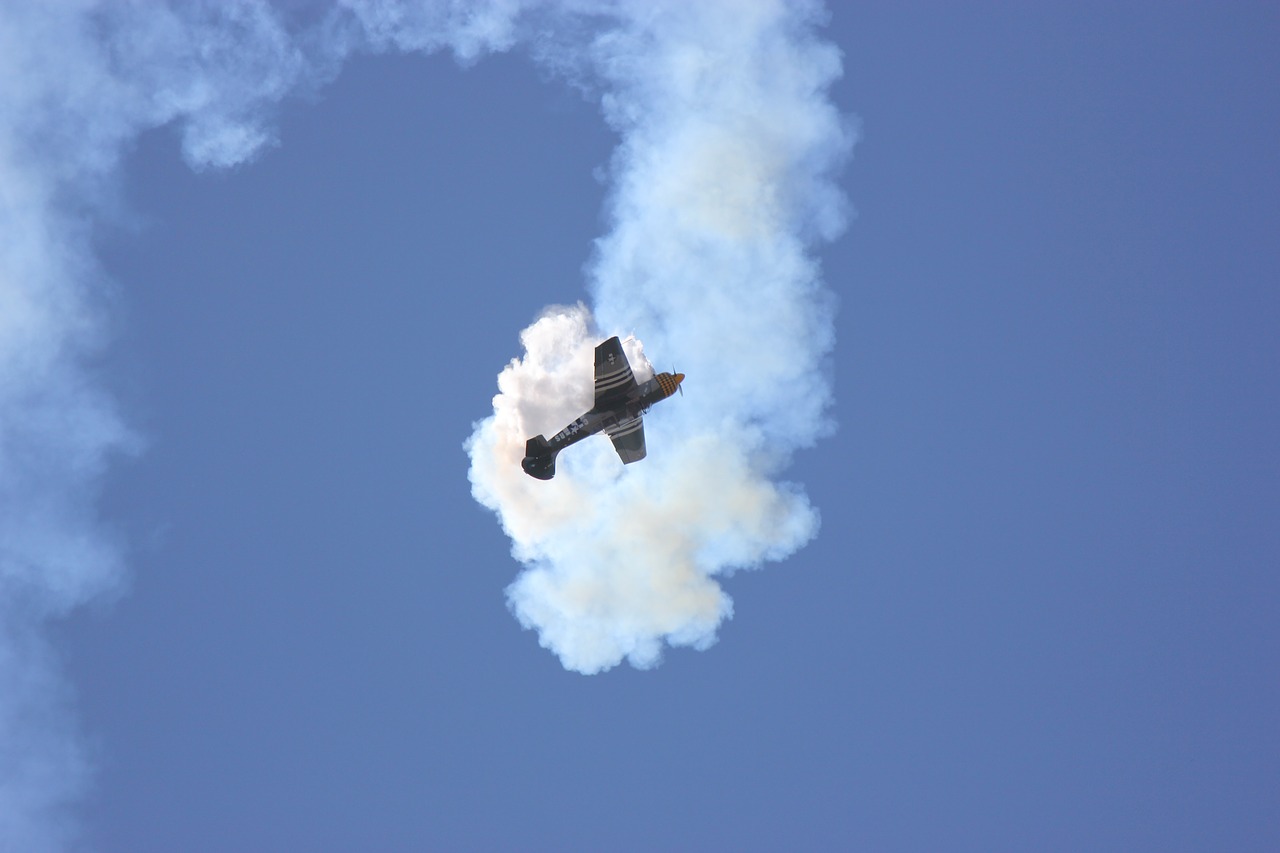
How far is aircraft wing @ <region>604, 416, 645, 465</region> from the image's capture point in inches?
3971

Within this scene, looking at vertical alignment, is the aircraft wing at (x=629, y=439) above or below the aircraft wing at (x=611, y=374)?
below

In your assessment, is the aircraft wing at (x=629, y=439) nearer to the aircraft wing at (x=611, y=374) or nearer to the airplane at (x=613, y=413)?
the airplane at (x=613, y=413)

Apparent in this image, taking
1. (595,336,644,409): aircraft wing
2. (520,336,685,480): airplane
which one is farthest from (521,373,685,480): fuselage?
(595,336,644,409): aircraft wing

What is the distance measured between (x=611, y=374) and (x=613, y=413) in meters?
3.16

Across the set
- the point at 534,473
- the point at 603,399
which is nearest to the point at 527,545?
the point at 534,473

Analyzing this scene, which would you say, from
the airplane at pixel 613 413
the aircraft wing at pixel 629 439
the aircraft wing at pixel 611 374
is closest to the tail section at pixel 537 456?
the airplane at pixel 613 413

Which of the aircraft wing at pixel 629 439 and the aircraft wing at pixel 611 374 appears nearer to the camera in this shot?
the aircraft wing at pixel 611 374

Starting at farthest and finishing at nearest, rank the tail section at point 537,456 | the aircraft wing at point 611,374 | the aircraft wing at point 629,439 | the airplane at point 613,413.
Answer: the tail section at point 537,456 < the aircraft wing at point 629,439 < the airplane at point 613,413 < the aircraft wing at point 611,374

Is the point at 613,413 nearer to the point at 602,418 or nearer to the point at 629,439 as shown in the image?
the point at 602,418

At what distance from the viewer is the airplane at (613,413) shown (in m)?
98.0

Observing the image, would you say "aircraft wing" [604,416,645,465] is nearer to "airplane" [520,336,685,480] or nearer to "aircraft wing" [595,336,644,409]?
"airplane" [520,336,685,480]

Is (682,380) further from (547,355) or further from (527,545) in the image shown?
(527,545)

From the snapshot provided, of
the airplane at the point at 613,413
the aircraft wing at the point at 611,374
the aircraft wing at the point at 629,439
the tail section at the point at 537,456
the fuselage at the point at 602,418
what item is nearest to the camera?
the aircraft wing at the point at 611,374

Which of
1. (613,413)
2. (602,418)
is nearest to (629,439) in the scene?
(613,413)
